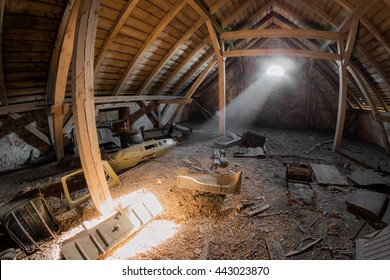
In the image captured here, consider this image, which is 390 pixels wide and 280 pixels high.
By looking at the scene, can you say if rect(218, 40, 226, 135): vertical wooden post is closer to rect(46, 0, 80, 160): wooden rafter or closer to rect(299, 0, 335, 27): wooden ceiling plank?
rect(299, 0, 335, 27): wooden ceiling plank

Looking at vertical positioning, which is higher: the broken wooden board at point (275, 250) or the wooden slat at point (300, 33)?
the wooden slat at point (300, 33)

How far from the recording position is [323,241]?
11.2 ft

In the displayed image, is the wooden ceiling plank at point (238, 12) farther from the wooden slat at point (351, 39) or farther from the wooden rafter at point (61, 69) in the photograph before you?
the wooden rafter at point (61, 69)

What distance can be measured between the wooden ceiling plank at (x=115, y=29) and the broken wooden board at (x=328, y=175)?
6285 millimetres

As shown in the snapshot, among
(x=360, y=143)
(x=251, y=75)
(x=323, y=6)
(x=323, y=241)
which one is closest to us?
(x=323, y=241)

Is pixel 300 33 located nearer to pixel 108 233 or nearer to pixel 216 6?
pixel 216 6

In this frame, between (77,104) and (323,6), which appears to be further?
(323,6)

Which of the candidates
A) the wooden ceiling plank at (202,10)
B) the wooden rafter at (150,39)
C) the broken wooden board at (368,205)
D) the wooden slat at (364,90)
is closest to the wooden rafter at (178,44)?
the wooden ceiling plank at (202,10)

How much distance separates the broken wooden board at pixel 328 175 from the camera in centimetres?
541

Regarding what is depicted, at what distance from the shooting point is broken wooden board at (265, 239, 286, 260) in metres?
3.08
